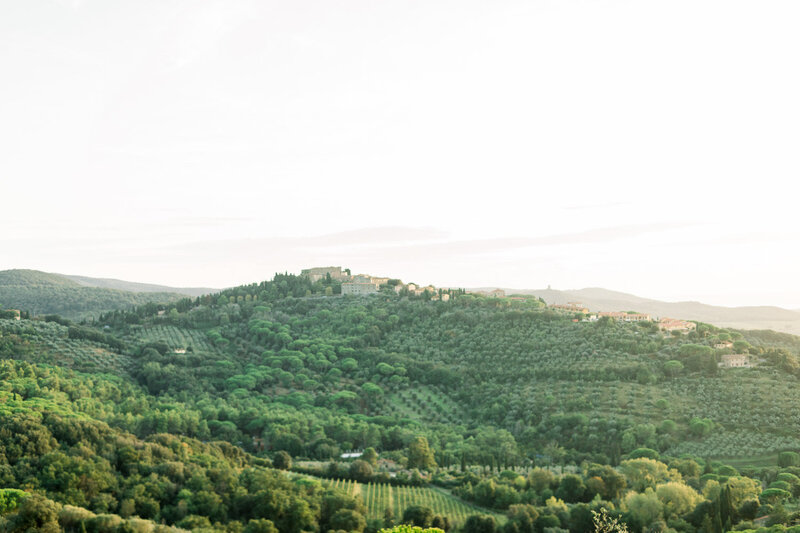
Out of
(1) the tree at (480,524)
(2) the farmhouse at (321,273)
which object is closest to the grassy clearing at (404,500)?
(1) the tree at (480,524)

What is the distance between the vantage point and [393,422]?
177 ft

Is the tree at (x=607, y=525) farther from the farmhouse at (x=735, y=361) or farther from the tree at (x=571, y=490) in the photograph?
the farmhouse at (x=735, y=361)

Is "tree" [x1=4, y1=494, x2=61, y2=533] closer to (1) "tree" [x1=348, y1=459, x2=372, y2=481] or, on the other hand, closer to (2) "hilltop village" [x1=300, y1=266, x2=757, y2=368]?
(1) "tree" [x1=348, y1=459, x2=372, y2=481]

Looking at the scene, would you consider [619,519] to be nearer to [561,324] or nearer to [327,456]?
[327,456]

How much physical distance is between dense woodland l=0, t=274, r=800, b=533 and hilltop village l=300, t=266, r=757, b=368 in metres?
1.71

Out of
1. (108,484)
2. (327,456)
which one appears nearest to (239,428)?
(327,456)

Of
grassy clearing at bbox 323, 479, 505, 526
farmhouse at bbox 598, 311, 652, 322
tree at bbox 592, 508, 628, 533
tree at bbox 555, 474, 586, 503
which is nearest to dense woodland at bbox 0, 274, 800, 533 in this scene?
tree at bbox 555, 474, 586, 503

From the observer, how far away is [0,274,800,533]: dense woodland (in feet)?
97.0

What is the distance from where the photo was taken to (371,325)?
84.2 meters

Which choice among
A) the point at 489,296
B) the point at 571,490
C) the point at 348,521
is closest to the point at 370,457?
the point at 348,521

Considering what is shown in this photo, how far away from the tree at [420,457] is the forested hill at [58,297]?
9468 cm

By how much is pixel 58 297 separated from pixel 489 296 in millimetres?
95959

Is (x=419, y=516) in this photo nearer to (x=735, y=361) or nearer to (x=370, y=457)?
(x=370, y=457)

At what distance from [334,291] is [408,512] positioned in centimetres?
7290
